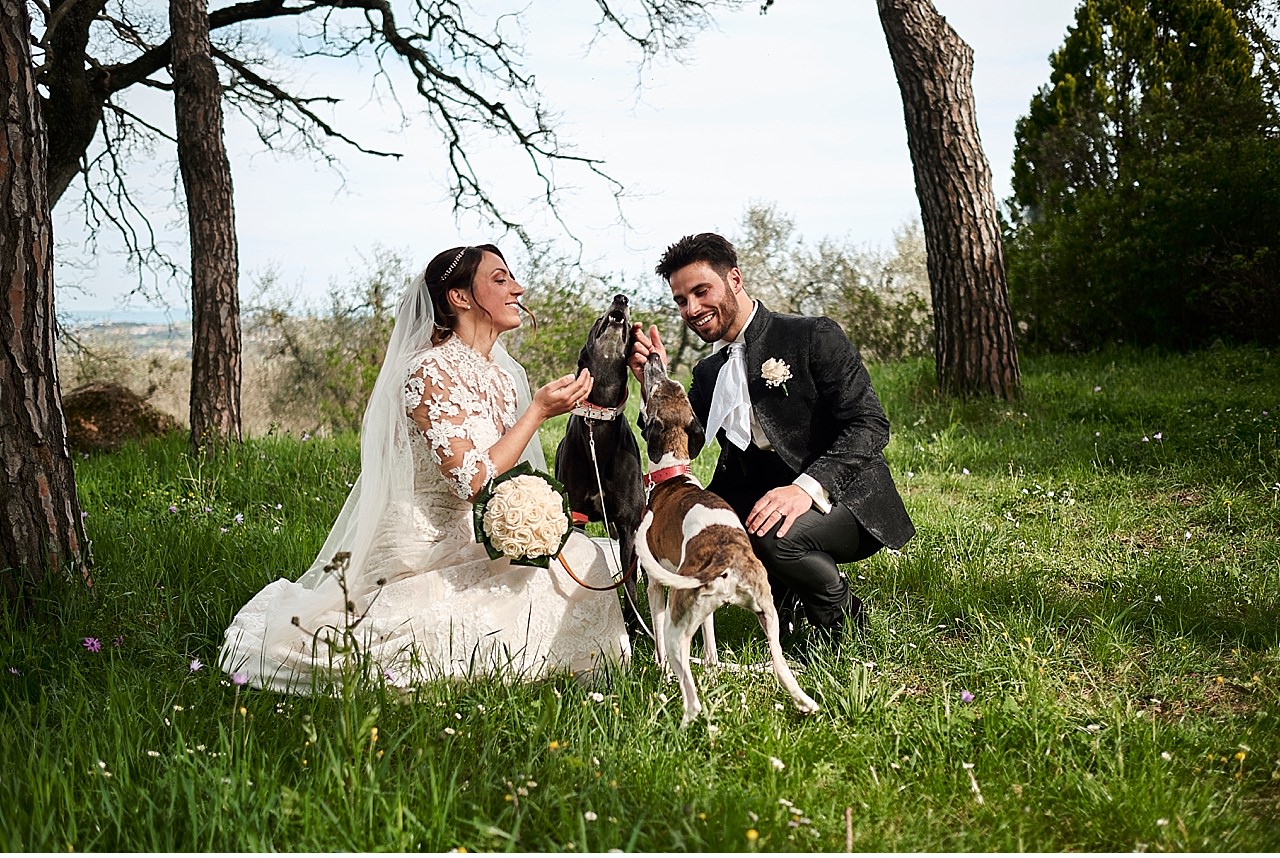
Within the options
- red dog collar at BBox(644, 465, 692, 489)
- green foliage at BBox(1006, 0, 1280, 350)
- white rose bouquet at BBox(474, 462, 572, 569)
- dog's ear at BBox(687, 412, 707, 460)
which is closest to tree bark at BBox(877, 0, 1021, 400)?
green foliage at BBox(1006, 0, 1280, 350)

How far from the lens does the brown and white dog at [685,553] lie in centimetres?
299

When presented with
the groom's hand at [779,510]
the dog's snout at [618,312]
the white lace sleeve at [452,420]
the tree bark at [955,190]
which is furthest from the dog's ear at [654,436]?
the tree bark at [955,190]

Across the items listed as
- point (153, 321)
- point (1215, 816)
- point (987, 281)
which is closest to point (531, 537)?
point (1215, 816)

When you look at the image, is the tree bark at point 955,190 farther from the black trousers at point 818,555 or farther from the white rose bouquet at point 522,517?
the white rose bouquet at point 522,517

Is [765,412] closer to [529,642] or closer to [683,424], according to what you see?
[683,424]

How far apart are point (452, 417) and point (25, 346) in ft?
6.70

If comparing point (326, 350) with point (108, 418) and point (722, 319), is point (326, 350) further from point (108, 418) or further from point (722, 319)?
point (722, 319)

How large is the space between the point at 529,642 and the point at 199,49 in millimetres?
6203

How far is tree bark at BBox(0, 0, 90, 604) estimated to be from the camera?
4.16 metres

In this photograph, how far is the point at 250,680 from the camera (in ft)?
12.0

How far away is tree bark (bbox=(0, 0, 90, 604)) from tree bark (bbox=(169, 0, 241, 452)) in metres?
3.30

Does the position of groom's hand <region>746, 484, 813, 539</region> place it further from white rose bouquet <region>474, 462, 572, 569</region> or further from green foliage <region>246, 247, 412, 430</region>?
green foliage <region>246, 247, 412, 430</region>

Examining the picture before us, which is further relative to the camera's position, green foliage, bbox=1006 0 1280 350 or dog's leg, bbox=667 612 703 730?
green foliage, bbox=1006 0 1280 350

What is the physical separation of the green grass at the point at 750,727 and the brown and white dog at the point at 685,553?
0.76 feet
